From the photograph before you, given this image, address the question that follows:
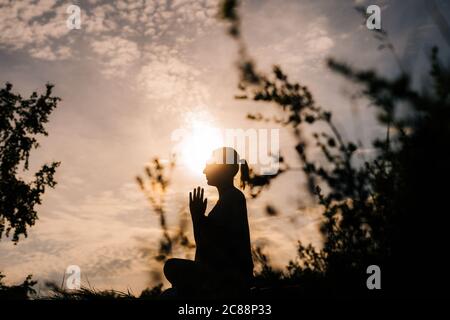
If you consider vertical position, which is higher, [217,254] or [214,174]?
[214,174]

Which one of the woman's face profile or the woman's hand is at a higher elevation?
the woman's face profile

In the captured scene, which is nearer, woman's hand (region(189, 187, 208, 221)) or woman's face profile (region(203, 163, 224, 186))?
woman's hand (region(189, 187, 208, 221))

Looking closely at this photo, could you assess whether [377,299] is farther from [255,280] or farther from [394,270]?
[255,280]

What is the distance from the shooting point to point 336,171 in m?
3.20

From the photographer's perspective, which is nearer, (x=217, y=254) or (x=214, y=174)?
(x=217, y=254)

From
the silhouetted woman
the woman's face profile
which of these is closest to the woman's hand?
the silhouetted woman

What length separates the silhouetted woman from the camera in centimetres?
450

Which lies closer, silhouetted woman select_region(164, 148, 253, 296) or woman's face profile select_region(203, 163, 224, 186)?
silhouetted woman select_region(164, 148, 253, 296)

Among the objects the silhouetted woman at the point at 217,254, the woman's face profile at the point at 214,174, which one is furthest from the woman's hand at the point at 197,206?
the woman's face profile at the point at 214,174

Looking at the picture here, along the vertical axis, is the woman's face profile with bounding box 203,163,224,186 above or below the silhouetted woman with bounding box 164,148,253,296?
above

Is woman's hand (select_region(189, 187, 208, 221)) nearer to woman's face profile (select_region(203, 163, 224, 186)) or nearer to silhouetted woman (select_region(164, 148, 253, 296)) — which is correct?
silhouetted woman (select_region(164, 148, 253, 296))

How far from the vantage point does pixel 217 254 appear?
4766 millimetres
